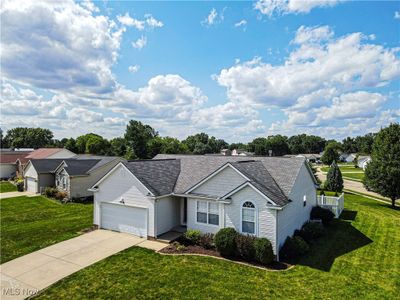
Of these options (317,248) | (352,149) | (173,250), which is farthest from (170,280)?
(352,149)

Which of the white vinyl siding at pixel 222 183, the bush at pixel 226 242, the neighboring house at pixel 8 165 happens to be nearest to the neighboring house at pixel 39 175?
the neighboring house at pixel 8 165

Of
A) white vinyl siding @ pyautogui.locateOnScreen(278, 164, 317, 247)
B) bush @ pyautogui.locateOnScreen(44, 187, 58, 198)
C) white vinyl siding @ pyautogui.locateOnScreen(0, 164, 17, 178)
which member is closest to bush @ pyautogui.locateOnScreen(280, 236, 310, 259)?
white vinyl siding @ pyautogui.locateOnScreen(278, 164, 317, 247)

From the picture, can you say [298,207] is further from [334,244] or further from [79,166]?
[79,166]

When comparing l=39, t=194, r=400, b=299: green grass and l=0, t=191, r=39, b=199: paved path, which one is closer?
l=39, t=194, r=400, b=299: green grass

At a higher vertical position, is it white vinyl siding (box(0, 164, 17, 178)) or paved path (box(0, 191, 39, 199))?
white vinyl siding (box(0, 164, 17, 178))

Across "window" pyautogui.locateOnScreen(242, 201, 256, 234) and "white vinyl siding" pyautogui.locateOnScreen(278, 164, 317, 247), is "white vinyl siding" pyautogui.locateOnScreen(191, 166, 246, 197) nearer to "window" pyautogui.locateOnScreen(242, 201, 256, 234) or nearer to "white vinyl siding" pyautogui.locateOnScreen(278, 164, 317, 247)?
"window" pyautogui.locateOnScreen(242, 201, 256, 234)

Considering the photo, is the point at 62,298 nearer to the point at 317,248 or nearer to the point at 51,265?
the point at 51,265
